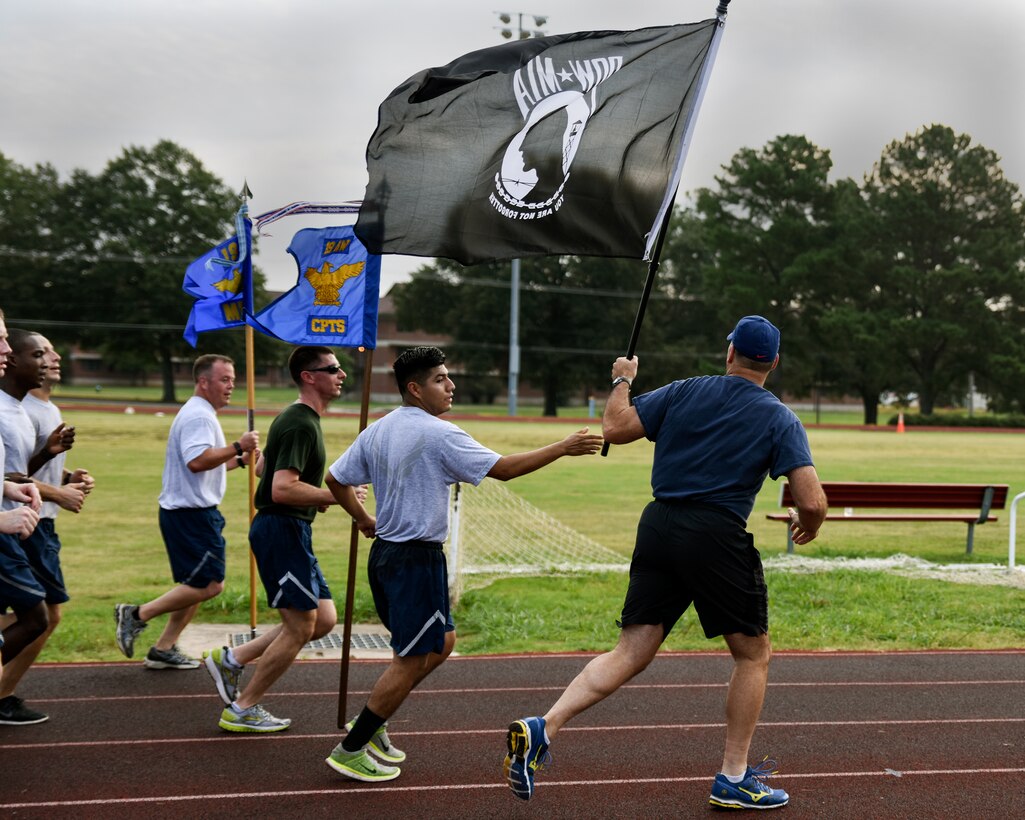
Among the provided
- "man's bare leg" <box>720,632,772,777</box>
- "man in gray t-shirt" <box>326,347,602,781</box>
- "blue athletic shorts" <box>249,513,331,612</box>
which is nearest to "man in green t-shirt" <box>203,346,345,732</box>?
"blue athletic shorts" <box>249,513,331,612</box>

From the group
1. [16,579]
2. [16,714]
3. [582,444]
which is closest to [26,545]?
[16,579]

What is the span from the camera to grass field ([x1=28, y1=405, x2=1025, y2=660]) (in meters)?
8.24

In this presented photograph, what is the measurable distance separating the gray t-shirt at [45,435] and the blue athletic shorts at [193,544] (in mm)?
714

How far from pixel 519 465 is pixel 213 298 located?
3.57m

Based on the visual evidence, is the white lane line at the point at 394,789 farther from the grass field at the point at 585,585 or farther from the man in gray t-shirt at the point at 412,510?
the grass field at the point at 585,585

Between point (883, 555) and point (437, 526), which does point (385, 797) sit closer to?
point (437, 526)

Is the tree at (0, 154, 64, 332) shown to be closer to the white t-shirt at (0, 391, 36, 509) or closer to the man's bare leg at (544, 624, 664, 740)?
the white t-shirt at (0, 391, 36, 509)

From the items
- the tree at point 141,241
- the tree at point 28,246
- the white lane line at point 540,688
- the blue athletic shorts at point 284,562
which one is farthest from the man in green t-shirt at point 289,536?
the tree at point 28,246

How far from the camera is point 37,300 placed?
68.8 metres

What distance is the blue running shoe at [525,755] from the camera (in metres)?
4.38

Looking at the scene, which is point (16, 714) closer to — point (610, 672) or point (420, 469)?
point (420, 469)

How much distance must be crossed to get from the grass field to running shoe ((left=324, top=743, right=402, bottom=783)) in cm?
288

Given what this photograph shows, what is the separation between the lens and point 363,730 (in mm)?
4855

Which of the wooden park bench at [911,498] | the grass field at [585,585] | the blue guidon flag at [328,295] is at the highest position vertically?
the blue guidon flag at [328,295]
